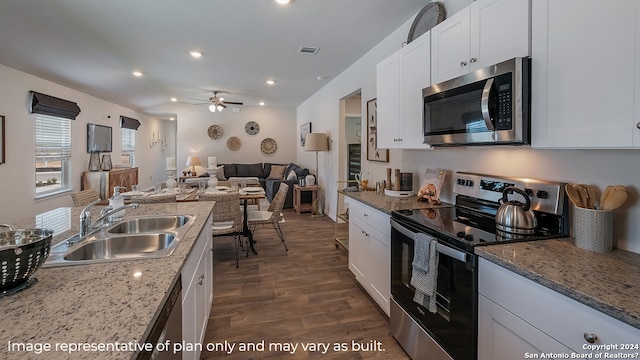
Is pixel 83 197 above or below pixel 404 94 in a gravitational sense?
below

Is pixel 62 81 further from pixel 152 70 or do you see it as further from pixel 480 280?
pixel 480 280

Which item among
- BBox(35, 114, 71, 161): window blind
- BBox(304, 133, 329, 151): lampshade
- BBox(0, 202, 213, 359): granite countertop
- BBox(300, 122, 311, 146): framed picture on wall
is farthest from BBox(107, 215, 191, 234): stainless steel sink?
BBox(300, 122, 311, 146): framed picture on wall

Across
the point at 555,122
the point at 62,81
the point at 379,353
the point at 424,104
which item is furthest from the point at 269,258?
the point at 62,81

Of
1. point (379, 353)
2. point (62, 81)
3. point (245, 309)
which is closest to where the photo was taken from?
point (379, 353)

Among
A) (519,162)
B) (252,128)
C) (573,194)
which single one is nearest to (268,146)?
(252,128)

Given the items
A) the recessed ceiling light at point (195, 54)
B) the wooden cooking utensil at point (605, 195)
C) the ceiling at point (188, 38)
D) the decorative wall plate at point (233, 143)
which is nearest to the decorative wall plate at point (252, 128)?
the decorative wall plate at point (233, 143)

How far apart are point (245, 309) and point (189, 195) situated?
1783 mm

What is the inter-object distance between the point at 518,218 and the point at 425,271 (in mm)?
531

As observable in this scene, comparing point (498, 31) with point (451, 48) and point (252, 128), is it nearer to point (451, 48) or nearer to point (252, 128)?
point (451, 48)

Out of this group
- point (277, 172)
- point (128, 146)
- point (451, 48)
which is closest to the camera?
point (451, 48)

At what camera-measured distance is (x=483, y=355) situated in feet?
4.37

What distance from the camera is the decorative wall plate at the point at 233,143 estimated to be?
873 cm

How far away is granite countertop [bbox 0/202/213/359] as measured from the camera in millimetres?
730

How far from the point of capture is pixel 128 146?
8.40 meters
